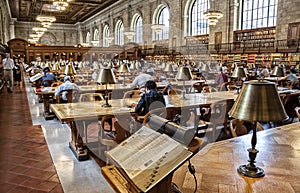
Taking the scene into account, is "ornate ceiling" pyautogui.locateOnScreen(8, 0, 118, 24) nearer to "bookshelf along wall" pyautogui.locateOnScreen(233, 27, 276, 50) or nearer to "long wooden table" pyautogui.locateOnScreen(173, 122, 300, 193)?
"bookshelf along wall" pyautogui.locateOnScreen(233, 27, 276, 50)

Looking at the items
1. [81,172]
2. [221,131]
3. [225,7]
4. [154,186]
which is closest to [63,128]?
[81,172]

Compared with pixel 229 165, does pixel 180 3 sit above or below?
above

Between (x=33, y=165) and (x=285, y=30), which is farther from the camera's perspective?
(x=285, y=30)

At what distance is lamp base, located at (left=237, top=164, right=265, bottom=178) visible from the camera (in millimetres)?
1447

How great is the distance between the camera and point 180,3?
56.4ft

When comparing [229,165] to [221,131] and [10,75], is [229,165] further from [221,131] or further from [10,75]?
[10,75]

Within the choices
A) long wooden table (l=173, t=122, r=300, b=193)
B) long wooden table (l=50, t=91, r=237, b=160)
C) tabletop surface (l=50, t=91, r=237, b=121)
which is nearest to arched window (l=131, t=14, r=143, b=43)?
tabletop surface (l=50, t=91, r=237, b=121)

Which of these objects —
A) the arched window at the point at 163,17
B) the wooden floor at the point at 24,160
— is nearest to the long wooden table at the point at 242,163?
the wooden floor at the point at 24,160

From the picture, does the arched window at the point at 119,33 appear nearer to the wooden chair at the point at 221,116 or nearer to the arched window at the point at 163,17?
the arched window at the point at 163,17

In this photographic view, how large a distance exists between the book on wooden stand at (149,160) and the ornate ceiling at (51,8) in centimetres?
1988

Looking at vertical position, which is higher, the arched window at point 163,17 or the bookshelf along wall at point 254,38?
Answer: the arched window at point 163,17

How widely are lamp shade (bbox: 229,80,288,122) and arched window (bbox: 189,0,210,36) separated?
15.8 meters

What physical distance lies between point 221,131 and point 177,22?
14243 millimetres

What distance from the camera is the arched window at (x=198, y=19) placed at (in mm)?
16431
